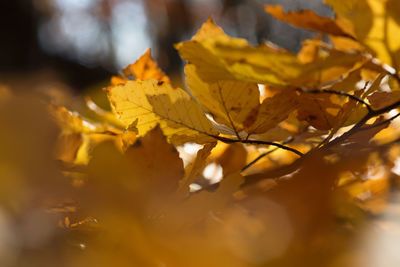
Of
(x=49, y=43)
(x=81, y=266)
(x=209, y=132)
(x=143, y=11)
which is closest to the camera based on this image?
(x=81, y=266)

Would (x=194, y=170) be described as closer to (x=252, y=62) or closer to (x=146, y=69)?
(x=252, y=62)

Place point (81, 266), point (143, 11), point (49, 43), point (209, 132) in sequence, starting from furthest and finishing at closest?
point (143, 11) → point (49, 43) → point (209, 132) → point (81, 266)

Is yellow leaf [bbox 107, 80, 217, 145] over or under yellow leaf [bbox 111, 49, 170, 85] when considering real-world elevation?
under

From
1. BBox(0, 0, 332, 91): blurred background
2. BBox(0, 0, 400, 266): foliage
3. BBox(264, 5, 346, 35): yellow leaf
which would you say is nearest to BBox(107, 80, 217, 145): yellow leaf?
BBox(0, 0, 400, 266): foliage

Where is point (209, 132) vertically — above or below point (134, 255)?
above

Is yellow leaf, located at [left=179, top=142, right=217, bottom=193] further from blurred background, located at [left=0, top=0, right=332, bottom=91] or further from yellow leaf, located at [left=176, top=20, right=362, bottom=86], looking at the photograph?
blurred background, located at [left=0, top=0, right=332, bottom=91]

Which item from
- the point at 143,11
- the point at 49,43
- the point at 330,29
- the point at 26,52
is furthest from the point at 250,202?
the point at 143,11

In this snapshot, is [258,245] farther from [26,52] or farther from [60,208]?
[26,52]
